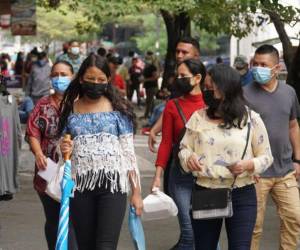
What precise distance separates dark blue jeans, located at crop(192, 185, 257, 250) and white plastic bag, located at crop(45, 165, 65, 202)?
0.90 m

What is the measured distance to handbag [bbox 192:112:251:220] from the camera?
18.3ft

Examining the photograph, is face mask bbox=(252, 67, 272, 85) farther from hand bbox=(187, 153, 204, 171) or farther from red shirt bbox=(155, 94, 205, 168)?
hand bbox=(187, 153, 204, 171)

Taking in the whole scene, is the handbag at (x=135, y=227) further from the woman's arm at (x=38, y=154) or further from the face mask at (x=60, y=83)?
the face mask at (x=60, y=83)

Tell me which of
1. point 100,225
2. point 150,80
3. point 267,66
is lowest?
point 150,80

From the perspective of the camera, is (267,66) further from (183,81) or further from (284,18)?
(284,18)

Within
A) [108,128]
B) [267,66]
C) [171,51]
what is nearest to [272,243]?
[267,66]

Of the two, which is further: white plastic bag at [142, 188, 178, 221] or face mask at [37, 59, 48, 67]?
face mask at [37, 59, 48, 67]

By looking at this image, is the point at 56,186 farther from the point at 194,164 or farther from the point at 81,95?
the point at 194,164

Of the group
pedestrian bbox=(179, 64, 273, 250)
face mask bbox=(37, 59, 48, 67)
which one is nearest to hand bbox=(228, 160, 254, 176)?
pedestrian bbox=(179, 64, 273, 250)

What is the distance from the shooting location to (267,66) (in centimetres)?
704

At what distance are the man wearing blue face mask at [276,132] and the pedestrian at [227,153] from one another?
1.22m

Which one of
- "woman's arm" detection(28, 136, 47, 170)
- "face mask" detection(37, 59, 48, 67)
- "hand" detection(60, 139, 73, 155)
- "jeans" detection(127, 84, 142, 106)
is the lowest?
"jeans" detection(127, 84, 142, 106)

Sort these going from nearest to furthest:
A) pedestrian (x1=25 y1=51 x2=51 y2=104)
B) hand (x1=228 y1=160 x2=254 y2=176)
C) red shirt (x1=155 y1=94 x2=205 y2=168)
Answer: hand (x1=228 y1=160 x2=254 y2=176), red shirt (x1=155 y1=94 x2=205 y2=168), pedestrian (x1=25 y1=51 x2=51 y2=104)

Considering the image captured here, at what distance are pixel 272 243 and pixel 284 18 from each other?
3074mm
